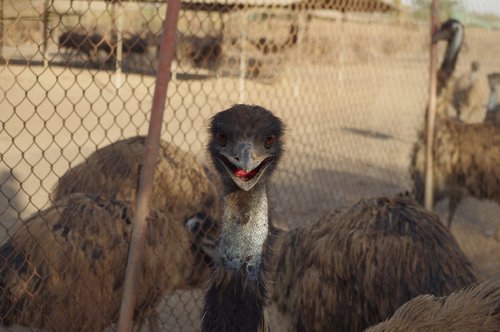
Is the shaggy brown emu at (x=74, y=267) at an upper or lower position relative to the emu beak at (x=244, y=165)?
lower

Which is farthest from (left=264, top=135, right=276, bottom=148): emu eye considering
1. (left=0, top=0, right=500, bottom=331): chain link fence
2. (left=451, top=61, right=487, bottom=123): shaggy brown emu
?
(left=451, top=61, right=487, bottom=123): shaggy brown emu

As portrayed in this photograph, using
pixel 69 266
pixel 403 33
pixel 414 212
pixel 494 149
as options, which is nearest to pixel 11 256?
pixel 69 266

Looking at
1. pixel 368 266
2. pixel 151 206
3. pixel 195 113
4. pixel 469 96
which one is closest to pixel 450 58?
pixel 151 206

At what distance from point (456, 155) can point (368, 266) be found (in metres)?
3.38

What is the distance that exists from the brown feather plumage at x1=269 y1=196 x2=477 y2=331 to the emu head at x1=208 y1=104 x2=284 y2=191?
1.24m

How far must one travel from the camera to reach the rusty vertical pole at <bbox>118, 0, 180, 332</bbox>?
2967 mm

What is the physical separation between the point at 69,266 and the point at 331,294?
1.39 metres

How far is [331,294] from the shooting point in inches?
142

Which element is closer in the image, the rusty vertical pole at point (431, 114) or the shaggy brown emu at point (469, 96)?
the rusty vertical pole at point (431, 114)

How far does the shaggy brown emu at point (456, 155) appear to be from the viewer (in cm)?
651

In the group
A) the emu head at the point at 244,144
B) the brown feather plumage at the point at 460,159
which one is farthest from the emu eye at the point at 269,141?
the brown feather plumage at the point at 460,159

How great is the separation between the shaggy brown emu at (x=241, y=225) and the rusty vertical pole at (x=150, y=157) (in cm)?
62

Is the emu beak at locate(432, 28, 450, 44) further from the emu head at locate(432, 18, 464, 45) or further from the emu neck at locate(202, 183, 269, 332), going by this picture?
the emu neck at locate(202, 183, 269, 332)

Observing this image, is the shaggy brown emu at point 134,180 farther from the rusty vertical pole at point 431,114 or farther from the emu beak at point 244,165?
the emu beak at point 244,165
